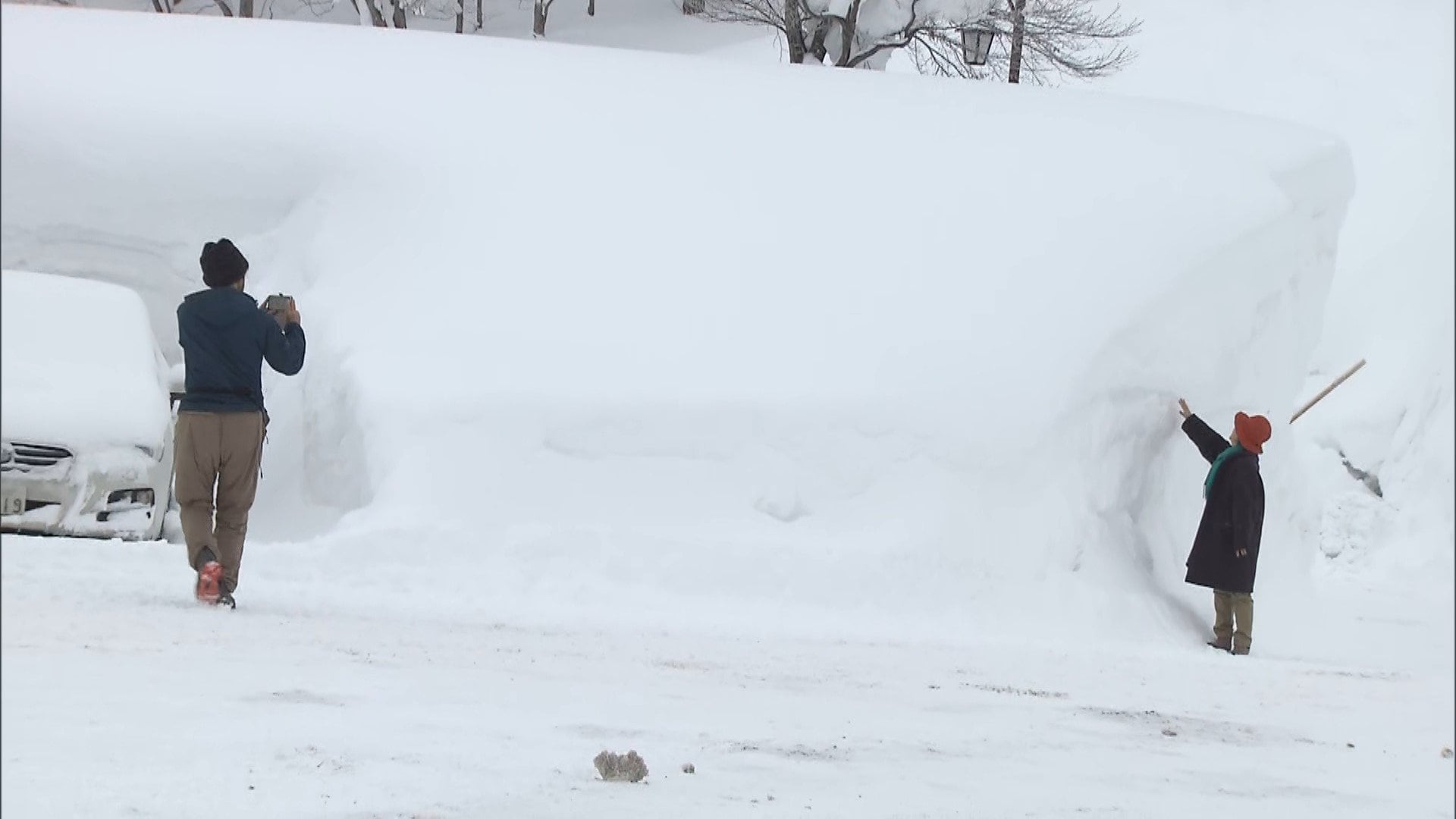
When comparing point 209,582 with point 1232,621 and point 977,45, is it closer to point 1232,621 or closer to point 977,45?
point 1232,621

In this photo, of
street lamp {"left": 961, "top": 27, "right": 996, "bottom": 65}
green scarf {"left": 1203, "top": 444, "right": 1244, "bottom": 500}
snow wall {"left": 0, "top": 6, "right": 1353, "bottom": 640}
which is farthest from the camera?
street lamp {"left": 961, "top": 27, "right": 996, "bottom": 65}

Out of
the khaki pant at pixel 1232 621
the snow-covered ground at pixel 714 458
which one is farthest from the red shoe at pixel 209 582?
the khaki pant at pixel 1232 621

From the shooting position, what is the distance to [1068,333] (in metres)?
10.5

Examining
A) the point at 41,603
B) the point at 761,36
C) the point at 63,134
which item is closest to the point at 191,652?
the point at 41,603

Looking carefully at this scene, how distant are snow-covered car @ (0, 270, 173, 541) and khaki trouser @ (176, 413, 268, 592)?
2.80m

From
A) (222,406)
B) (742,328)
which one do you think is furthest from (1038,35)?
(222,406)

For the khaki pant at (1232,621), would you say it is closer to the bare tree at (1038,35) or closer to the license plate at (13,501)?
the license plate at (13,501)

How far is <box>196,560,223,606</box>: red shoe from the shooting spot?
5.66m

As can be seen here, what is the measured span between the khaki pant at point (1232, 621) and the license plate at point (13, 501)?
9.04 metres

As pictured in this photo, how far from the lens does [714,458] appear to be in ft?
30.9

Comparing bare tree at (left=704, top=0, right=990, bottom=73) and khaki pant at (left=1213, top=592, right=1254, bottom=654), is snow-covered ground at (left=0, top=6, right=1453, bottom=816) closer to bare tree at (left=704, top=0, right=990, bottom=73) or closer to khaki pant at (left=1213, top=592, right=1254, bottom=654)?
khaki pant at (left=1213, top=592, right=1254, bottom=654)

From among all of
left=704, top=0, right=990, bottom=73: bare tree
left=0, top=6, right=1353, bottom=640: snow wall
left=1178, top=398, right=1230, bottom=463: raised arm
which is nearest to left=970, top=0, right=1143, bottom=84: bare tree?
left=704, top=0, right=990, bottom=73: bare tree

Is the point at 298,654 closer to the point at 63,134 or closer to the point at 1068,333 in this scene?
the point at 63,134

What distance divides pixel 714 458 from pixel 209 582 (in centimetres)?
414
